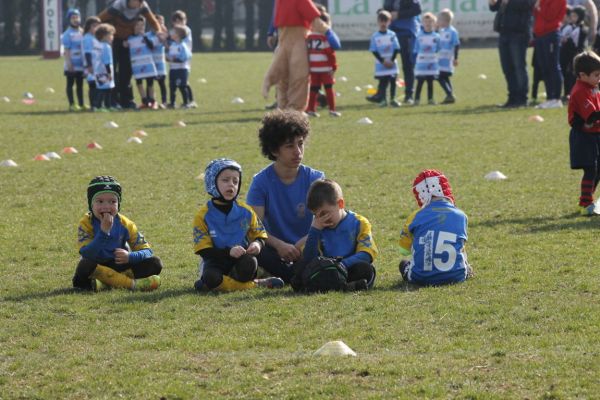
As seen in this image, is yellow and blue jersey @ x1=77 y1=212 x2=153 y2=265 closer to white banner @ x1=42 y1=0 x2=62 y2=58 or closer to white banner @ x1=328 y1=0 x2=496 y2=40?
white banner @ x1=42 y1=0 x2=62 y2=58

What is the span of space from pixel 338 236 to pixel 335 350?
73.8 inches

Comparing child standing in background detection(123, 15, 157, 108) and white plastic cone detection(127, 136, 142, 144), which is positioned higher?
child standing in background detection(123, 15, 157, 108)

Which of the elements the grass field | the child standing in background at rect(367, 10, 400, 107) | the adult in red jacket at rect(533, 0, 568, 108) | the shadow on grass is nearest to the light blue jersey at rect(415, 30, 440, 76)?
the child standing in background at rect(367, 10, 400, 107)

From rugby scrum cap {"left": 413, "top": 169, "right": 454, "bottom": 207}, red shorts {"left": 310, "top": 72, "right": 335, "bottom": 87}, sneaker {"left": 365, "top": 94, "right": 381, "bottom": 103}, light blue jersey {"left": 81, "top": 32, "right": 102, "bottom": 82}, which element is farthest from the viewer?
sneaker {"left": 365, "top": 94, "right": 381, "bottom": 103}

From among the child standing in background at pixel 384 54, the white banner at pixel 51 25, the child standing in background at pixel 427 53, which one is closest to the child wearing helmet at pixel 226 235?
the child standing in background at pixel 384 54

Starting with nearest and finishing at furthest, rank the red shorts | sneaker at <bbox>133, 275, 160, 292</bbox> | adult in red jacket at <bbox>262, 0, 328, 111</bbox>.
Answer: sneaker at <bbox>133, 275, 160, 292</bbox>
adult in red jacket at <bbox>262, 0, 328, 111</bbox>
the red shorts

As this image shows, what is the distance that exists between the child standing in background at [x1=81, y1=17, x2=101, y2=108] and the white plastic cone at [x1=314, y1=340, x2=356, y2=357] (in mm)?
15931

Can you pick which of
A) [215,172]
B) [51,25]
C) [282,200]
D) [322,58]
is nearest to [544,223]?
[282,200]

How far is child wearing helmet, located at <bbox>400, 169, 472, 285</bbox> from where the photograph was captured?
24.1 feet

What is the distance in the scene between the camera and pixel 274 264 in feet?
25.6

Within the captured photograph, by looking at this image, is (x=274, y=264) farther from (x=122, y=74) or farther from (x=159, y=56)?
(x=159, y=56)

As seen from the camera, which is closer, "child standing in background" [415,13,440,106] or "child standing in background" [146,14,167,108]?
"child standing in background" [415,13,440,106]

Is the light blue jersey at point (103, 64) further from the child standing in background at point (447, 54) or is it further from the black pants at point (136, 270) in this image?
the black pants at point (136, 270)

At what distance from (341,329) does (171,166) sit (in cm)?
779
